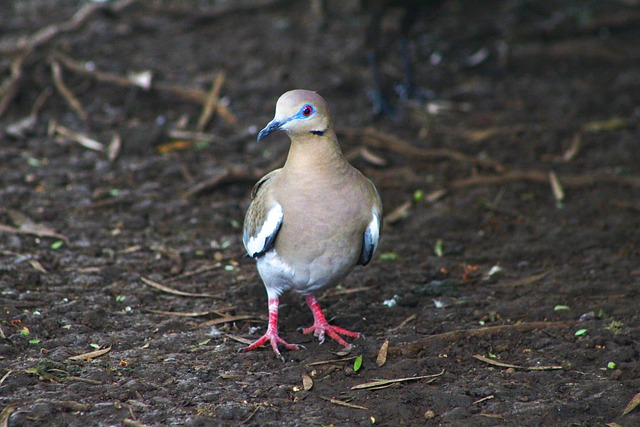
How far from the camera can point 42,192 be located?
6.28 m

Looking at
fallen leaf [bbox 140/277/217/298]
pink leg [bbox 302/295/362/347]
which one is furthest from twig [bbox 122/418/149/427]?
fallen leaf [bbox 140/277/217/298]

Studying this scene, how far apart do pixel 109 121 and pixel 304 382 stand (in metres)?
4.59

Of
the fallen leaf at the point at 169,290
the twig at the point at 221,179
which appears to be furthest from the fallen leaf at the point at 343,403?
the twig at the point at 221,179

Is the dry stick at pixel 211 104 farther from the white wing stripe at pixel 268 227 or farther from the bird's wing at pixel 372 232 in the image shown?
the bird's wing at pixel 372 232

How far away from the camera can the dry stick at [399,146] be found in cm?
693

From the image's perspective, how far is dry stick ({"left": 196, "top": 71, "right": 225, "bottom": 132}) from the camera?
25.1 ft

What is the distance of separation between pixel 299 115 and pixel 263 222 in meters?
0.59

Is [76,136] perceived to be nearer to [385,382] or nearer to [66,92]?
[66,92]

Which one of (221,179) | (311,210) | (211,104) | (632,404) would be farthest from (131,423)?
(211,104)

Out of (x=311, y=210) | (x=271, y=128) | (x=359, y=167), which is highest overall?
(x=271, y=128)

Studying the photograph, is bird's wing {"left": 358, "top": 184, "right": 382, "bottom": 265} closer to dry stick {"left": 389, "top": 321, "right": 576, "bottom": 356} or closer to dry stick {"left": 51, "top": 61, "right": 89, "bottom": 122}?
dry stick {"left": 389, "top": 321, "right": 576, "bottom": 356}

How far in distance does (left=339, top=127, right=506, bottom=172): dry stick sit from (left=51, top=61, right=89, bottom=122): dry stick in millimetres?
2521

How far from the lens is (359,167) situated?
693 cm

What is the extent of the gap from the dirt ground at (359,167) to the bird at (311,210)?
0.47 metres
